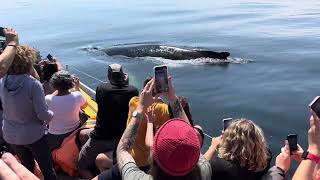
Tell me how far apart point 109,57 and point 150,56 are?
2.41 meters

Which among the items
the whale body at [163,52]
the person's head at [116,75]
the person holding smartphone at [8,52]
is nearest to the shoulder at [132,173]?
the person holding smartphone at [8,52]

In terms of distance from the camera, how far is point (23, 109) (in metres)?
6.08

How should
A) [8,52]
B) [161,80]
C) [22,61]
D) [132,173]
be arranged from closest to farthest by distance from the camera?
[132,173]
[161,80]
[8,52]
[22,61]

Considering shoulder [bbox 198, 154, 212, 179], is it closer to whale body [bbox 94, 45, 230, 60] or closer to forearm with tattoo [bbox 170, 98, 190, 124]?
forearm with tattoo [bbox 170, 98, 190, 124]

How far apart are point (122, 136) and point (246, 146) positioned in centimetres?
128

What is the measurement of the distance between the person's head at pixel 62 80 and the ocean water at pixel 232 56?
4.73 m

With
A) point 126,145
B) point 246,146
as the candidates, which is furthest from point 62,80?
point 246,146

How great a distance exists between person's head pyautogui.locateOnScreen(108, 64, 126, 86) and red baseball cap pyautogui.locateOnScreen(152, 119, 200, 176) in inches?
110

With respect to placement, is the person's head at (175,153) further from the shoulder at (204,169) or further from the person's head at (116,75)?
the person's head at (116,75)

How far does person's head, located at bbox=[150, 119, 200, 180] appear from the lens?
3.42 metres

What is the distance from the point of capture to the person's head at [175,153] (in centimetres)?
342

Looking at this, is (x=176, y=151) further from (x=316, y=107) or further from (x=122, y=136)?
(x=316, y=107)

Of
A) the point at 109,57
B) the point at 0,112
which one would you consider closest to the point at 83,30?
the point at 109,57

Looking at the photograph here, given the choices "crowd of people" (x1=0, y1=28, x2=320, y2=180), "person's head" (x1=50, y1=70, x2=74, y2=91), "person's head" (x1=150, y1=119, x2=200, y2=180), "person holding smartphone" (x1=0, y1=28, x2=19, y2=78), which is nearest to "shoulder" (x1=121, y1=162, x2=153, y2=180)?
"crowd of people" (x1=0, y1=28, x2=320, y2=180)
